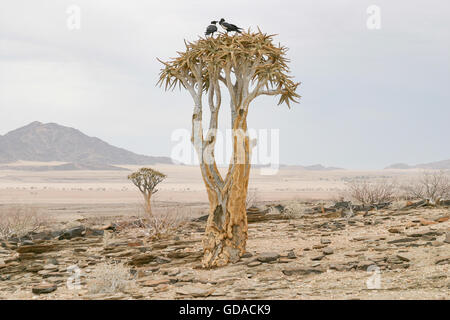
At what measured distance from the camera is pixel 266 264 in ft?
29.7

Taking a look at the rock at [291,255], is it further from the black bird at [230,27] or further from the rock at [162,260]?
the black bird at [230,27]

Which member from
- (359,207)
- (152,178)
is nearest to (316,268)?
(359,207)

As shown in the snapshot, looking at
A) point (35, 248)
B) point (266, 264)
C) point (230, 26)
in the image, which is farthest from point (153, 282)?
point (35, 248)

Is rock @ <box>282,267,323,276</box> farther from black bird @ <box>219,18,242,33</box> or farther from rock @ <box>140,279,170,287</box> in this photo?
black bird @ <box>219,18,242,33</box>

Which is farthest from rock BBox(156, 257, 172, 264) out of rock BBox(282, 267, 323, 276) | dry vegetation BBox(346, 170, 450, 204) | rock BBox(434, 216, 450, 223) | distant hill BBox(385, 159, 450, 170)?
distant hill BBox(385, 159, 450, 170)

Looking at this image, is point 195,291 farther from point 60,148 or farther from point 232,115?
point 60,148

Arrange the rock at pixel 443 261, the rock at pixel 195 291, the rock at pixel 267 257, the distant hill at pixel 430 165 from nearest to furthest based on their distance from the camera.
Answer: the rock at pixel 195 291
the rock at pixel 443 261
the rock at pixel 267 257
the distant hill at pixel 430 165

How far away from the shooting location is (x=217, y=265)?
929 cm

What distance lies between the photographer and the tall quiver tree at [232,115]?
365 inches

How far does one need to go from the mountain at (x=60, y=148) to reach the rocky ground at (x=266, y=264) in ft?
314

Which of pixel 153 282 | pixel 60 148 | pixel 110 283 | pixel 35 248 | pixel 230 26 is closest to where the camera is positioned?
pixel 110 283

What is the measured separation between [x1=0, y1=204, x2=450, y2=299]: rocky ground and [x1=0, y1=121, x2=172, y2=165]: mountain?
95.6m

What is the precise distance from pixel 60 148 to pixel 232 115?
118113 mm

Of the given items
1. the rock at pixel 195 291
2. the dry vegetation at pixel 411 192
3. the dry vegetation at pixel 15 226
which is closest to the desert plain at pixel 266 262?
the rock at pixel 195 291
